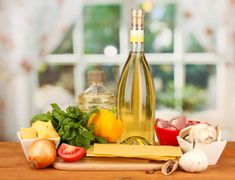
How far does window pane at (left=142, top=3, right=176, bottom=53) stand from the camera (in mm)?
2869

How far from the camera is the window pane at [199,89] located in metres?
2.91

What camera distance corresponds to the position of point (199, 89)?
2928 millimetres

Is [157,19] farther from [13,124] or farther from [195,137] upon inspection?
[195,137]

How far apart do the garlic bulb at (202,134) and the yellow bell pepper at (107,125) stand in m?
0.22

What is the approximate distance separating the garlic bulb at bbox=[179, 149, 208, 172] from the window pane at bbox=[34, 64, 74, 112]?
153 centimetres

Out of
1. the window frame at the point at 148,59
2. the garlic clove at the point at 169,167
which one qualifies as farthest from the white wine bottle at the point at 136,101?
the window frame at the point at 148,59

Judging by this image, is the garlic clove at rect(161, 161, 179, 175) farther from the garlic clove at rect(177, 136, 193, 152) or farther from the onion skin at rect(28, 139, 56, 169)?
the onion skin at rect(28, 139, 56, 169)

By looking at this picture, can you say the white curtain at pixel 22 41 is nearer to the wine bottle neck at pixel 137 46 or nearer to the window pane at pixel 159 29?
the window pane at pixel 159 29

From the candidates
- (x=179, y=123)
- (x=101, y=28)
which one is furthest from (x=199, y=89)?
(x=179, y=123)

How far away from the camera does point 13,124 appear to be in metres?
2.85

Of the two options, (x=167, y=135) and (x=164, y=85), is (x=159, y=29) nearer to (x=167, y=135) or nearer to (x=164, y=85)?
(x=164, y=85)

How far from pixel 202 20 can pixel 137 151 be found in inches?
57.8

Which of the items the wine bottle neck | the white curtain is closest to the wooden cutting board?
the wine bottle neck

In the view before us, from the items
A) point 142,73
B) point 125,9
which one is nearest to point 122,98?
point 142,73
